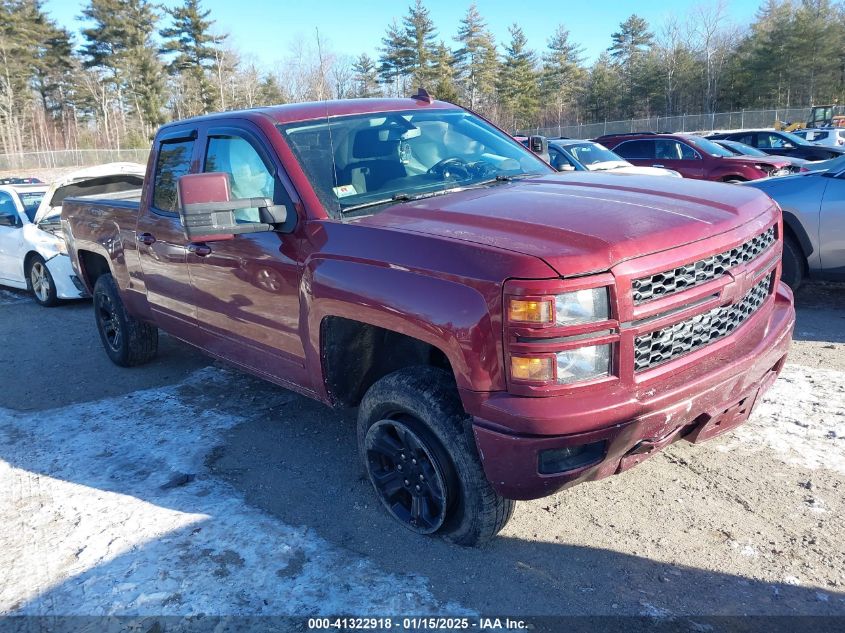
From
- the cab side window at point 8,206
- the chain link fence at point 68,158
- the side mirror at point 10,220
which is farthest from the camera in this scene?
the chain link fence at point 68,158

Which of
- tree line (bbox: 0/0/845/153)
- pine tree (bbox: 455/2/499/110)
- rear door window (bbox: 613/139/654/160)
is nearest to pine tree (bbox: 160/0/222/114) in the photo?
tree line (bbox: 0/0/845/153)

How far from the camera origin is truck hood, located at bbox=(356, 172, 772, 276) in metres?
2.53

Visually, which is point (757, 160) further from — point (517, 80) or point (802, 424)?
point (517, 80)

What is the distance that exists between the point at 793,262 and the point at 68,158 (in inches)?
2035

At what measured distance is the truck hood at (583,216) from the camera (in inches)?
99.4

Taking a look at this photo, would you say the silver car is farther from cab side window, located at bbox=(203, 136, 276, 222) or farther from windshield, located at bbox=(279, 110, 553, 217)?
cab side window, located at bbox=(203, 136, 276, 222)

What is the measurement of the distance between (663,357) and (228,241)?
2.46 m

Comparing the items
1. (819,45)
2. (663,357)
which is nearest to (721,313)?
(663,357)

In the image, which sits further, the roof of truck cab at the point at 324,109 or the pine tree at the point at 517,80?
the pine tree at the point at 517,80

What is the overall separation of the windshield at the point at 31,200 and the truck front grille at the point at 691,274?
9.31m

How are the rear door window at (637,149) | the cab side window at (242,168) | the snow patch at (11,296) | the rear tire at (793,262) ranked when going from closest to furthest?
the cab side window at (242,168)
the rear tire at (793,262)
the snow patch at (11,296)
the rear door window at (637,149)

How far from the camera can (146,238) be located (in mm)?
4828

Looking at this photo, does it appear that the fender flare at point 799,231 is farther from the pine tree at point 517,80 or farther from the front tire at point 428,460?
the pine tree at point 517,80

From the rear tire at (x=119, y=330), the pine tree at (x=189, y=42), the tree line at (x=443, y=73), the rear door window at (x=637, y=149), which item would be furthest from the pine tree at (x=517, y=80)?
the rear tire at (x=119, y=330)
